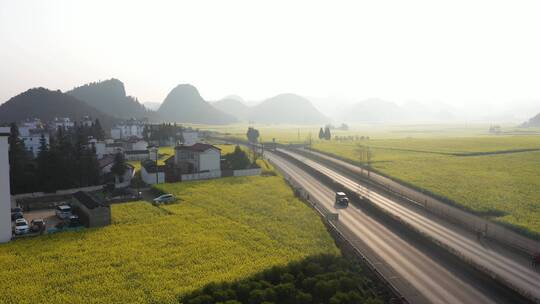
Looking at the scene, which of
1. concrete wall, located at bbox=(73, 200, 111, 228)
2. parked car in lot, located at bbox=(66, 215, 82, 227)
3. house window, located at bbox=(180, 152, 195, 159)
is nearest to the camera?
concrete wall, located at bbox=(73, 200, 111, 228)

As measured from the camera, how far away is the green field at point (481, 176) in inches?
1237

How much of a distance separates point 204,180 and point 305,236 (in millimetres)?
21430

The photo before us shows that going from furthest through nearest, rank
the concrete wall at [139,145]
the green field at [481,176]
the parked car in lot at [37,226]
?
the concrete wall at [139,145], the green field at [481,176], the parked car in lot at [37,226]

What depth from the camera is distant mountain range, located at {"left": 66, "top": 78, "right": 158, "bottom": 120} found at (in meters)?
171

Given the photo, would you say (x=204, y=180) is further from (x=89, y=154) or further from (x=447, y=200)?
(x=447, y=200)

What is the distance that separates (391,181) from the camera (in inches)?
1775

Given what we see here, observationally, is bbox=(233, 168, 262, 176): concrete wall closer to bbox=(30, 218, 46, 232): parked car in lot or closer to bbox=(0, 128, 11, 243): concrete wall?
bbox=(30, 218, 46, 232): parked car in lot

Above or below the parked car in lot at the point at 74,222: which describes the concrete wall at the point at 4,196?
above

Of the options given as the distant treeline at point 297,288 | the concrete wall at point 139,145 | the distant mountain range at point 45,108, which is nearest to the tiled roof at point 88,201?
the distant treeline at point 297,288

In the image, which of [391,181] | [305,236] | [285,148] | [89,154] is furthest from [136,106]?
[305,236]

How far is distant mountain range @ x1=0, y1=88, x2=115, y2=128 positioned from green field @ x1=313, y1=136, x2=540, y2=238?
84244 millimetres

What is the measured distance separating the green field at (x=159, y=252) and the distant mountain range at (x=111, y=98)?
148667 millimetres

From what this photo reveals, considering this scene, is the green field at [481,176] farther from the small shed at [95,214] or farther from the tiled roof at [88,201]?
the tiled roof at [88,201]

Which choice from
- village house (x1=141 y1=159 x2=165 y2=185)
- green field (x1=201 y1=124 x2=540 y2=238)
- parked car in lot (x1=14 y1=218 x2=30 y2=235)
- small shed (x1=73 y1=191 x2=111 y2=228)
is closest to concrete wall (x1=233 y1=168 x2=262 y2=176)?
village house (x1=141 y1=159 x2=165 y2=185)
